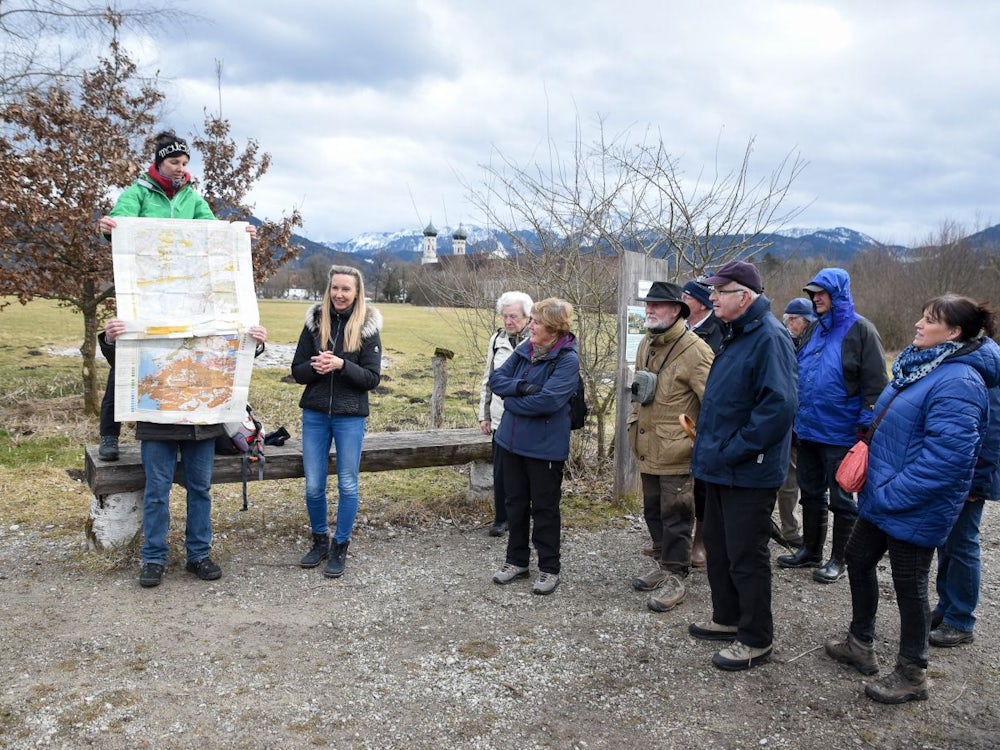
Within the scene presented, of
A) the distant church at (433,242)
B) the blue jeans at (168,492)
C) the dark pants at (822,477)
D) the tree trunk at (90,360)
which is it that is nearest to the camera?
the blue jeans at (168,492)

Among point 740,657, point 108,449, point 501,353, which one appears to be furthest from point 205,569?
point 740,657

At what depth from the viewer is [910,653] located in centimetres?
347

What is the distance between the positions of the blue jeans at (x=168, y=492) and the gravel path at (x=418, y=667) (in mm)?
228

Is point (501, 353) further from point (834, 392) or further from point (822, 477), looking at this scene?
point (822, 477)

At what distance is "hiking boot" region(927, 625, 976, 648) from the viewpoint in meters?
4.05

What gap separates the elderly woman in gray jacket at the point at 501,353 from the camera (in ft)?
17.4

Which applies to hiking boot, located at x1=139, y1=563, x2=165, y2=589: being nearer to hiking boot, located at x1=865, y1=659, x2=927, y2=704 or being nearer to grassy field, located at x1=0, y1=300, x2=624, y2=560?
grassy field, located at x1=0, y1=300, x2=624, y2=560

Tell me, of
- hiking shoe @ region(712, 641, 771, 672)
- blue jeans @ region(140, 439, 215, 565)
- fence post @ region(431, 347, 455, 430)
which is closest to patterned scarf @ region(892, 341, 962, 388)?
hiking shoe @ region(712, 641, 771, 672)

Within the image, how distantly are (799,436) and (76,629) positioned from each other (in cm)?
477

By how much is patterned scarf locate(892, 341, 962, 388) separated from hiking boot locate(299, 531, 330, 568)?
378 cm

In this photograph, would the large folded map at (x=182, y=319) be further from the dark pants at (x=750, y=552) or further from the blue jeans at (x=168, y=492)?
the dark pants at (x=750, y=552)

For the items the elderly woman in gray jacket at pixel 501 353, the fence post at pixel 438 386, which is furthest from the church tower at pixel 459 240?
the elderly woman in gray jacket at pixel 501 353

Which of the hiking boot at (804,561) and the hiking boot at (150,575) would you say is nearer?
the hiking boot at (150,575)

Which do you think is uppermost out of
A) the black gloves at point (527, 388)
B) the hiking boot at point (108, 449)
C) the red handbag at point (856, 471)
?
the black gloves at point (527, 388)
